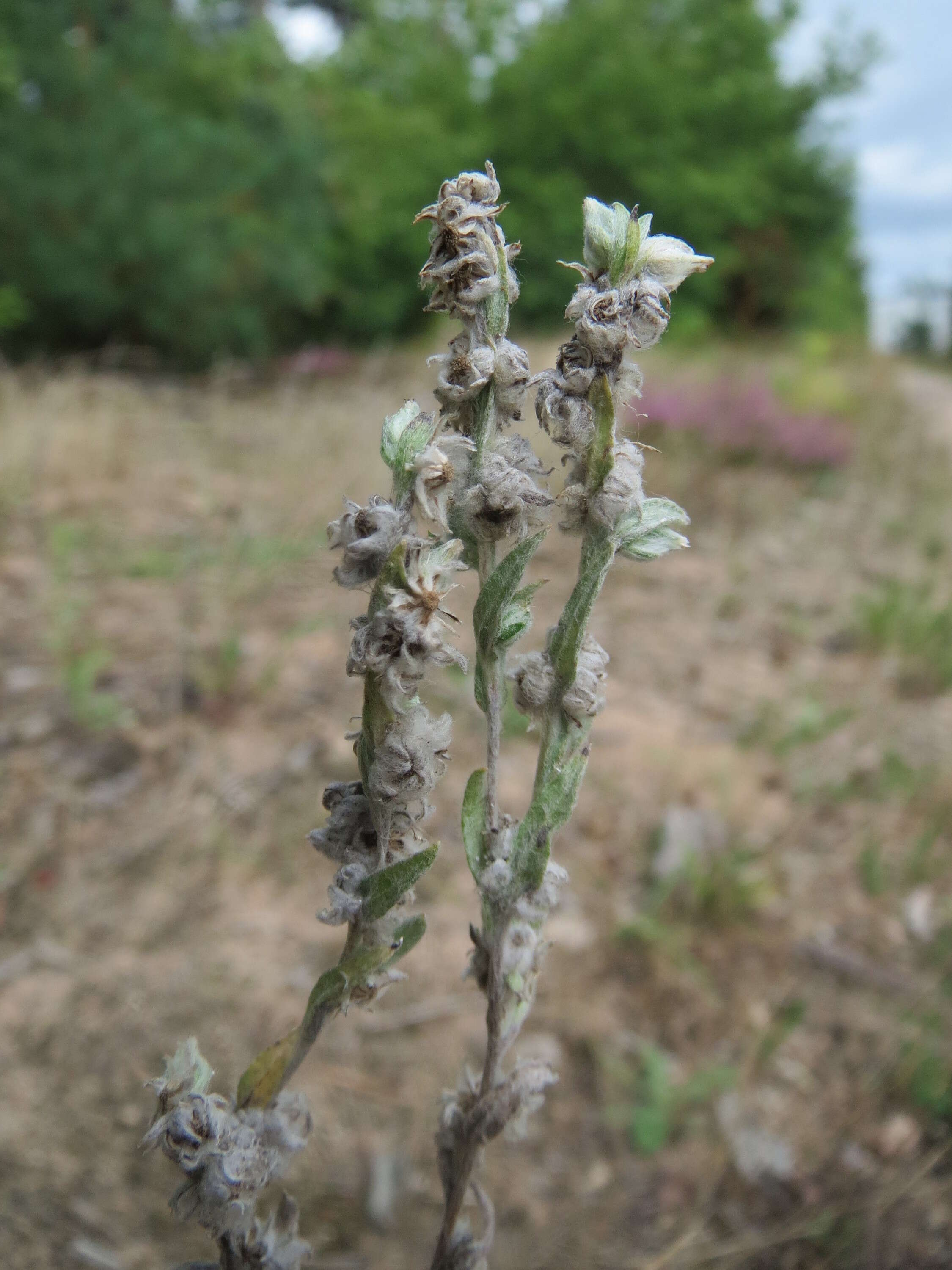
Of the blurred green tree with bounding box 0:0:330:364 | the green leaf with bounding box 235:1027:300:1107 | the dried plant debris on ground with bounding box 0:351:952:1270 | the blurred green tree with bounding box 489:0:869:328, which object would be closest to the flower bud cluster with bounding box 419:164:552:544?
the green leaf with bounding box 235:1027:300:1107

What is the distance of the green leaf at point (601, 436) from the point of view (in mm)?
649

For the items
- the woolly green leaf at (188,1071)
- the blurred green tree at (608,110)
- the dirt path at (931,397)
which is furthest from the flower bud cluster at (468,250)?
the blurred green tree at (608,110)

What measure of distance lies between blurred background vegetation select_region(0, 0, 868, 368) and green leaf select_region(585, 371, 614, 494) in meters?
4.75

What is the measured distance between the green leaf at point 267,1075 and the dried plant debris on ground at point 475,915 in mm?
684

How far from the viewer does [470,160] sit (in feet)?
36.0

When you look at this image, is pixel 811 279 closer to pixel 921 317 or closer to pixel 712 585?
pixel 921 317

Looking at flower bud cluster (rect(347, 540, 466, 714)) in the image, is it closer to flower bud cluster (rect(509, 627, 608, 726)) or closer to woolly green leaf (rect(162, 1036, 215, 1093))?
flower bud cluster (rect(509, 627, 608, 726))

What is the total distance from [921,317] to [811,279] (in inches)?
318

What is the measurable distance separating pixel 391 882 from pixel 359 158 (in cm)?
1065

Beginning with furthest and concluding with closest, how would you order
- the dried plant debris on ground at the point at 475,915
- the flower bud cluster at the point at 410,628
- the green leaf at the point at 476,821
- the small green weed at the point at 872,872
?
1. the small green weed at the point at 872,872
2. the dried plant debris on ground at the point at 475,915
3. the green leaf at the point at 476,821
4. the flower bud cluster at the point at 410,628

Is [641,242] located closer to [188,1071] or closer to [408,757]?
[408,757]

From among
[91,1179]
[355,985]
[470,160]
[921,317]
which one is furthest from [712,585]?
[921,317]

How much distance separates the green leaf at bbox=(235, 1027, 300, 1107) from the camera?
766mm

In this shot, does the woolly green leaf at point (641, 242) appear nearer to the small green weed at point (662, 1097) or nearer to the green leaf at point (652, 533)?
the green leaf at point (652, 533)
